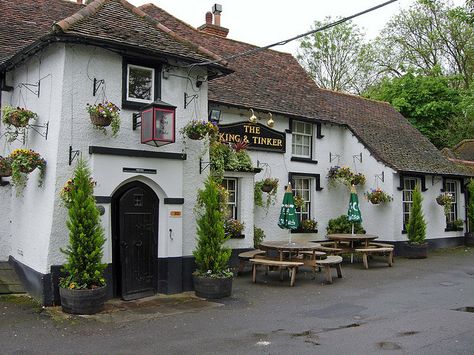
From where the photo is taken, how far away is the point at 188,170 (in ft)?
35.1

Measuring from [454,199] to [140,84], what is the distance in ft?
50.7

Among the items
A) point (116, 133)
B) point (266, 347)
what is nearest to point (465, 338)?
point (266, 347)

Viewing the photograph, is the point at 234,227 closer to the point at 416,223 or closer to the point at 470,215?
the point at 416,223

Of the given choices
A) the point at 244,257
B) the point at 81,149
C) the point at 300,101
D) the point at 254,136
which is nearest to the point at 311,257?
the point at 244,257

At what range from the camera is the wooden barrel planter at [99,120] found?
9070mm

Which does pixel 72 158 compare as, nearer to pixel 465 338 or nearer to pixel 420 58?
pixel 465 338

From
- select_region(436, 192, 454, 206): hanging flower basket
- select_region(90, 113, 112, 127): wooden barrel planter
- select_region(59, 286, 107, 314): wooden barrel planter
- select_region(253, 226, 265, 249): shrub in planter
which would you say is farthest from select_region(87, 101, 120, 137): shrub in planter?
select_region(436, 192, 454, 206): hanging flower basket

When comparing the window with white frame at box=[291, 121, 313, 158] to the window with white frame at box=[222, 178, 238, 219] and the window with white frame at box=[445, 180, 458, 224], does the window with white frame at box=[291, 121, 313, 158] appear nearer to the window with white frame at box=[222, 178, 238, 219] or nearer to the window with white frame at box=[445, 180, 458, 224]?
the window with white frame at box=[222, 178, 238, 219]

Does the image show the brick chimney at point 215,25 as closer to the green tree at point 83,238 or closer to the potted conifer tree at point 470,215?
the green tree at point 83,238

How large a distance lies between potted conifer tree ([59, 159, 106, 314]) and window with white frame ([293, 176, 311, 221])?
29.2 ft

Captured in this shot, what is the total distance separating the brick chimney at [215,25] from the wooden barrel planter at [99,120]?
1052 centimetres

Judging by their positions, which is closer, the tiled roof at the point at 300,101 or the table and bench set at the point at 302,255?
the table and bench set at the point at 302,255

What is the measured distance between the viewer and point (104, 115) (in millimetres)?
9070

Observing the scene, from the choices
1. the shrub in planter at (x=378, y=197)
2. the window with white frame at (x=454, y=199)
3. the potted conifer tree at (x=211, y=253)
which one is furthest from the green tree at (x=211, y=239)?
the window with white frame at (x=454, y=199)
